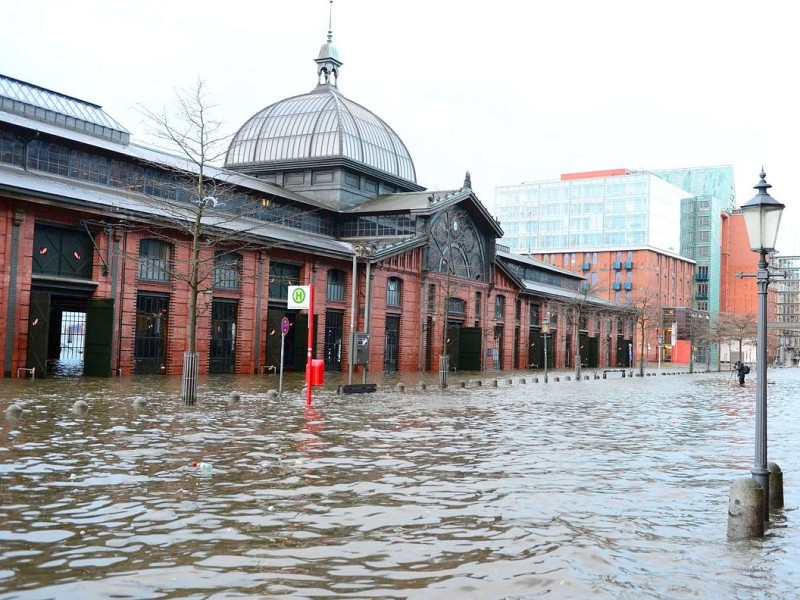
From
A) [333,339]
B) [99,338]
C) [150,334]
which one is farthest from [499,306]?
[99,338]

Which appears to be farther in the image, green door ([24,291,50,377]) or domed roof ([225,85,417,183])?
domed roof ([225,85,417,183])

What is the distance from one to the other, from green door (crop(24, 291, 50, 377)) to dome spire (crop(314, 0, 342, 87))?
37.9 m

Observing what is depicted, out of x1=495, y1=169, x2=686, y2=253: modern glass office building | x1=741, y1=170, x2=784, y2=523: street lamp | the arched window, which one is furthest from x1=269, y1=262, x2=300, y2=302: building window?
x1=495, y1=169, x2=686, y2=253: modern glass office building

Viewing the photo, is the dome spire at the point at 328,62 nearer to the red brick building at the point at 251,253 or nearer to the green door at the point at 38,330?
the red brick building at the point at 251,253

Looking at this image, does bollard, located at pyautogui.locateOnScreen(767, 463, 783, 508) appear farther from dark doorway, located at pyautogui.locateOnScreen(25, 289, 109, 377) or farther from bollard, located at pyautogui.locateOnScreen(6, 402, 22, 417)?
dark doorway, located at pyautogui.locateOnScreen(25, 289, 109, 377)

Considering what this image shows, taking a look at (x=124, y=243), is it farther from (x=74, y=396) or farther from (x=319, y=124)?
(x=319, y=124)

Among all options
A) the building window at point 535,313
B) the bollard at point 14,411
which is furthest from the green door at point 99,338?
the building window at point 535,313

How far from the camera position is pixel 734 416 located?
83.3ft

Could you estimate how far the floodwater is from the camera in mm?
7141

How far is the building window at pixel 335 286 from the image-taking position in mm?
48562

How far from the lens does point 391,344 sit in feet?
176

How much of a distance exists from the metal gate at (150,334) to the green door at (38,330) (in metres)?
5.24

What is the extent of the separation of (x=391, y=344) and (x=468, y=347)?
8382 millimetres

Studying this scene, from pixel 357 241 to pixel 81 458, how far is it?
43383mm
